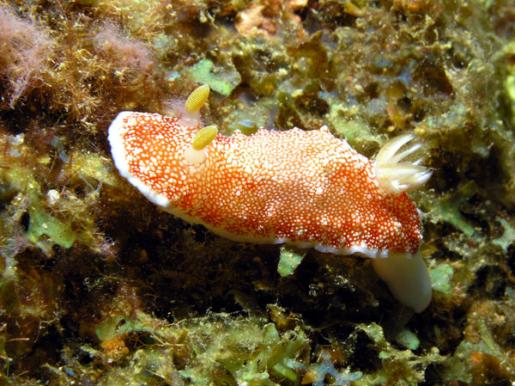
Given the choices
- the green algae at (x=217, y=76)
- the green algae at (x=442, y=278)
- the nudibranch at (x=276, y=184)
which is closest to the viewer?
the nudibranch at (x=276, y=184)

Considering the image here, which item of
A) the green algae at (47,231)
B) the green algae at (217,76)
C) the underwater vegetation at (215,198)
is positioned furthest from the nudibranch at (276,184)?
the green algae at (217,76)

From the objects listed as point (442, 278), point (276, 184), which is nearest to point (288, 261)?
point (276, 184)

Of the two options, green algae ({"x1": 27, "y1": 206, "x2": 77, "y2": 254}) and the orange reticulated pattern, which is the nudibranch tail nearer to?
the orange reticulated pattern

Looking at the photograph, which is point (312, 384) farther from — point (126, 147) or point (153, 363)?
point (126, 147)

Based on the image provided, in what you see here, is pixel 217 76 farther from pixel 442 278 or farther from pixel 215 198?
pixel 442 278

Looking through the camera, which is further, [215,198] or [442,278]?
[442,278]

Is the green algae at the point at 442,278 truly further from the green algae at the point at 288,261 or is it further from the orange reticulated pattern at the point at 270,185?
the green algae at the point at 288,261

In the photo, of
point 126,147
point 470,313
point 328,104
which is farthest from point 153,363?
point 470,313
